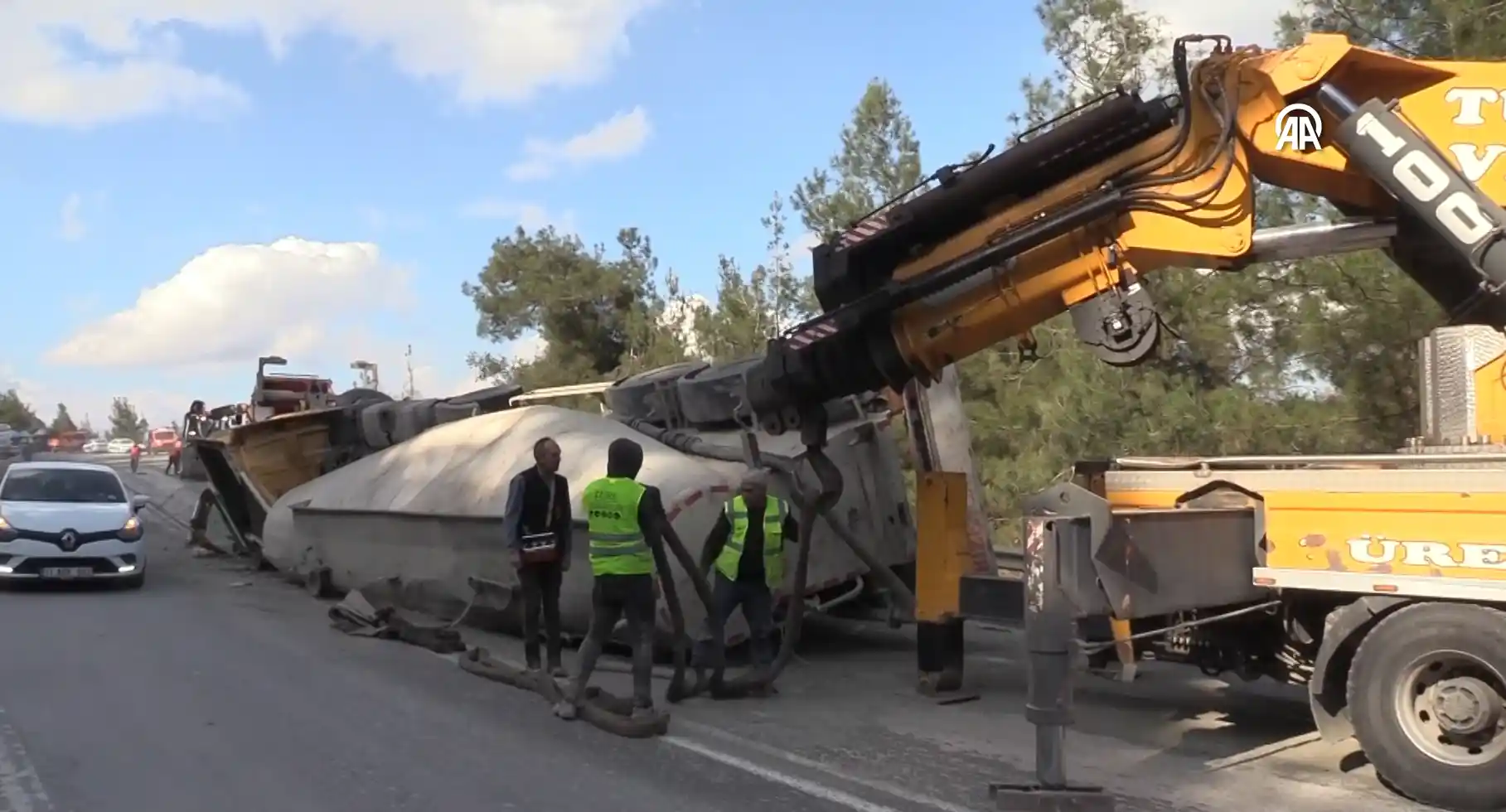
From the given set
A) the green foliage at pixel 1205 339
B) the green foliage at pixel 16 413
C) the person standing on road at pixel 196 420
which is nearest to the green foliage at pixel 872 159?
the green foliage at pixel 1205 339

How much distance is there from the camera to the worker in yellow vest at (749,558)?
377 inches

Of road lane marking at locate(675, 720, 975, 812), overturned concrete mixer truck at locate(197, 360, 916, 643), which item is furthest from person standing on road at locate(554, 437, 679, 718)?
overturned concrete mixer truck at locate(197, 360, 916, 643)

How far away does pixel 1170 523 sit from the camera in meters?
7.01

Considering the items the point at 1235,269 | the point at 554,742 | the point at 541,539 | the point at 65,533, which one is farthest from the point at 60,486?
the point at 1235,269

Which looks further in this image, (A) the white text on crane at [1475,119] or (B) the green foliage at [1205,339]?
(B) the green foliage at [1205,339]

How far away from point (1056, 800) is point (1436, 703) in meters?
1.94

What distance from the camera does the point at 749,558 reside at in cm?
964

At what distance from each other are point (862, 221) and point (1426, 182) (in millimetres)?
2980

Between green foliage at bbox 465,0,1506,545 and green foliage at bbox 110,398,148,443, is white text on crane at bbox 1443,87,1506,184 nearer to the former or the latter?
green foliage at bbox 465,0,1506,545

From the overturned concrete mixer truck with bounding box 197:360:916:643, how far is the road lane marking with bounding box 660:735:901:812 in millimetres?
2163

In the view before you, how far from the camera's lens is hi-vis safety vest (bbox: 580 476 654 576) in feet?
27.5

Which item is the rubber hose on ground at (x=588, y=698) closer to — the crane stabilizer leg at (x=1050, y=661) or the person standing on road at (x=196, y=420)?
the crane stabilizer leg at (x=1050, y=661)

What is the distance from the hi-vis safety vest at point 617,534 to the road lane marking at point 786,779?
1.06 meters
